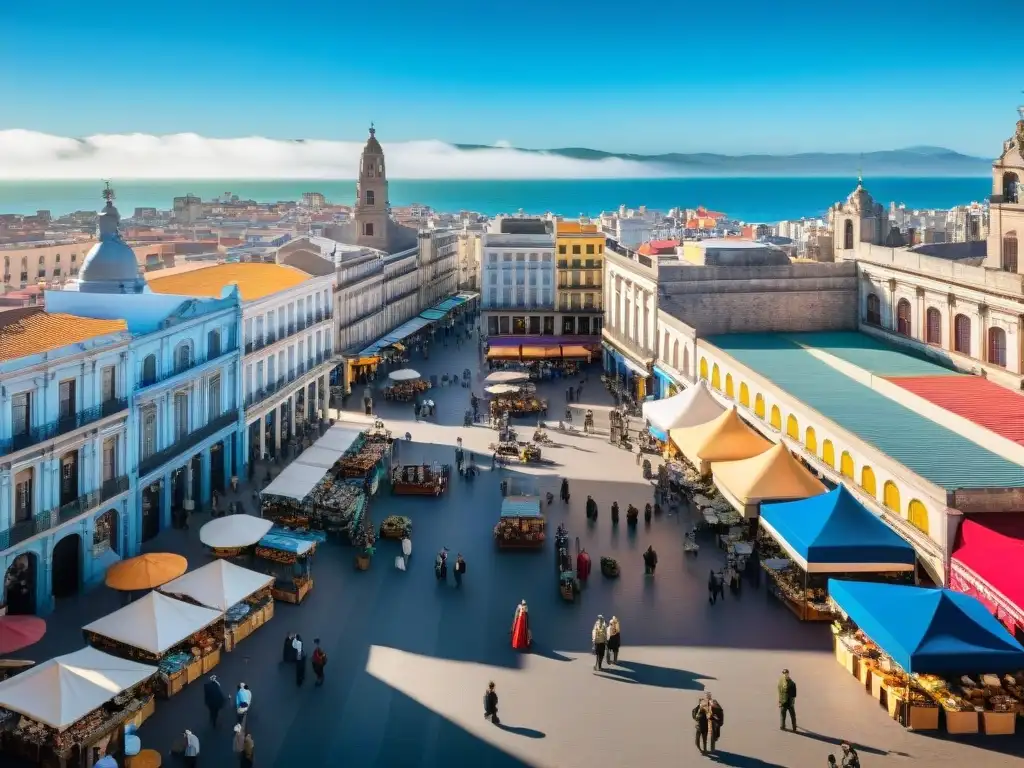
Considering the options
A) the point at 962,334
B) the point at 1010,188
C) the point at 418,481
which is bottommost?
the point at 418,481

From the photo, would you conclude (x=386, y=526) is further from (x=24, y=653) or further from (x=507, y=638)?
(x=24, y=653)

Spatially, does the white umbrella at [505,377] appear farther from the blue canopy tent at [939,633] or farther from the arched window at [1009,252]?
the blue canopy tent at [939,633]

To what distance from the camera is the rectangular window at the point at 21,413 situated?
2414 centimetres

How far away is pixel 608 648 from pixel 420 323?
52.0 metres

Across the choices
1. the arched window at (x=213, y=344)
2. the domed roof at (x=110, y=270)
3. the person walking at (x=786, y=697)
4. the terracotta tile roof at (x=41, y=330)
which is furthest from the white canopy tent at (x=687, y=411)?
the domed roof at (x=110, y=270)

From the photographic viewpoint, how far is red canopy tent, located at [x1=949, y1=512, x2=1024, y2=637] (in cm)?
2083

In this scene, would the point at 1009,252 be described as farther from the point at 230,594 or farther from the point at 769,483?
the point at 230,594

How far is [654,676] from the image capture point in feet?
71.7

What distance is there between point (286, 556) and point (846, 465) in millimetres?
17152

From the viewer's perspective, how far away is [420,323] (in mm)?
72875

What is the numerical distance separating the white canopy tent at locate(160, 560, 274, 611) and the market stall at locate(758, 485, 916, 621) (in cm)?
1366

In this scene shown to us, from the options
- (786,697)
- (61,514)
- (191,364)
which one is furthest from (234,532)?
(786,697)

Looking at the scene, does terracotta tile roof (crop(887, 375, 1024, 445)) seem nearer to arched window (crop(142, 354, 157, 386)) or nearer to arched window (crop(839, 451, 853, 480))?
arched window (crop(839, 451, 853, 480))

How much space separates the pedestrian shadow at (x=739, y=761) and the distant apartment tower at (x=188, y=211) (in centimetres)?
14640
